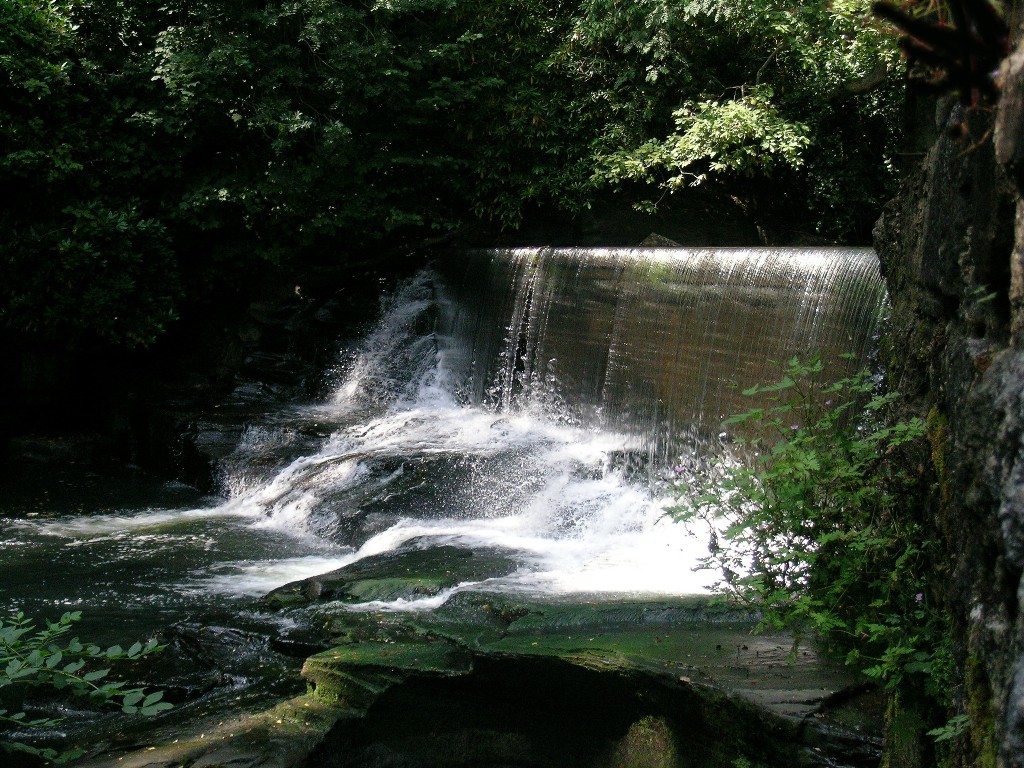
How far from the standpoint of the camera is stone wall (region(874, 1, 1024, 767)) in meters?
1.92

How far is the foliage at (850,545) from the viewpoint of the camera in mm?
3338

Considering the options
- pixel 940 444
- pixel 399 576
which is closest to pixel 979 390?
pixel 940 444

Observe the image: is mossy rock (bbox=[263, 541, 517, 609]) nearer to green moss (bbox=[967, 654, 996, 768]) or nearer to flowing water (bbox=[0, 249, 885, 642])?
flowing water (bbox=[0, 249, 885, 642])

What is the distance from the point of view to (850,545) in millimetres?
3529

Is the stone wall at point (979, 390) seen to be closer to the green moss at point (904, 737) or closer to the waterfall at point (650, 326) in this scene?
the green moss at point (904, 737)

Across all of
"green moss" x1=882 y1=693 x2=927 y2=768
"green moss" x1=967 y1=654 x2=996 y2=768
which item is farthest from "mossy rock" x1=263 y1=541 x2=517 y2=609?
"green moss" x1=967 y1=654 x2=996 y2=768

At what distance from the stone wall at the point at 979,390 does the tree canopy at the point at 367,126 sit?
23.8 feet

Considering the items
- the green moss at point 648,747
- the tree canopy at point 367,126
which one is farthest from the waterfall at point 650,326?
the green moss at point 648,747

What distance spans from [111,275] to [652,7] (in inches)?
269

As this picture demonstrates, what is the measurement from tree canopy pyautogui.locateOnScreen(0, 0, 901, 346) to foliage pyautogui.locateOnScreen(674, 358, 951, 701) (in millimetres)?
7280

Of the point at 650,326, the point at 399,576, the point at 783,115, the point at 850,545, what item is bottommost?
the point at 399,576

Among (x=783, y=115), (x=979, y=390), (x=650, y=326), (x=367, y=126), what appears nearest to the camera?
(x=979, y=390)

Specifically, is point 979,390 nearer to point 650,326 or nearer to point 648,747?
point 648,747

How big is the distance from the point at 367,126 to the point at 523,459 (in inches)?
212
